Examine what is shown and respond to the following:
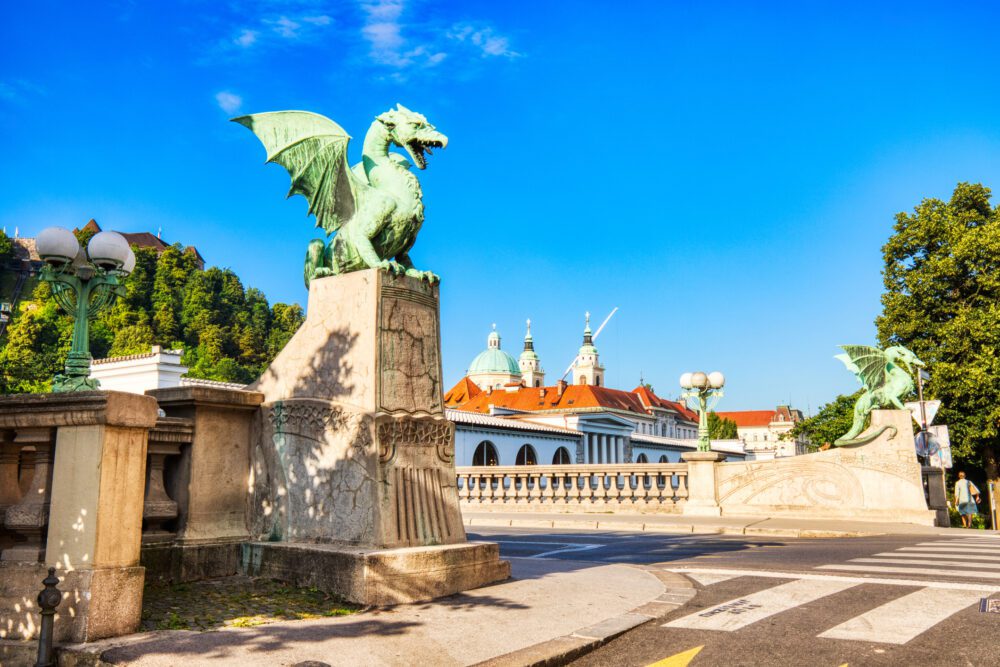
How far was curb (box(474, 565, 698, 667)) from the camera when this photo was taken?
14.0ft

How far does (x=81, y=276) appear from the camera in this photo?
1205 cm

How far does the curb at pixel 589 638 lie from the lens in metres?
4.27

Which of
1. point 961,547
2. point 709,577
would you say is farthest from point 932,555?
point 709,577

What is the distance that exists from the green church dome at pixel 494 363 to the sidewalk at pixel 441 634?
455 feet

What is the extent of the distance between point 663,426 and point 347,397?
134 metres

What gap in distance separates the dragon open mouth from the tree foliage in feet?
267

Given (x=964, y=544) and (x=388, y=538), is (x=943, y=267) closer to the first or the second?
(x=964, y=544)

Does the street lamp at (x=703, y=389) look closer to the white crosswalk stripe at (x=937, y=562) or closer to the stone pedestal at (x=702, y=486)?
the stone pedestal at (x=702, y=486)

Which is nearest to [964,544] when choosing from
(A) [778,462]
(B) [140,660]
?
(A) [778,462]

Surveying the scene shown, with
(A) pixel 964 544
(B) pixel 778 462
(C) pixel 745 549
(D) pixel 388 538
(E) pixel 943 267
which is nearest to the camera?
(D) pixel 388 538

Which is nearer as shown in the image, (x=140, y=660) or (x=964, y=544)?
(x=140, y=660)

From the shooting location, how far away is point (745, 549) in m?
10.7

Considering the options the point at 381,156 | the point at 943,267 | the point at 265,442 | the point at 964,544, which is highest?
the point at 943,267

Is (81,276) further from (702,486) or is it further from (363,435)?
(702,486)
